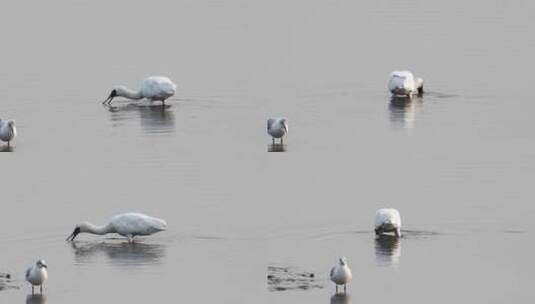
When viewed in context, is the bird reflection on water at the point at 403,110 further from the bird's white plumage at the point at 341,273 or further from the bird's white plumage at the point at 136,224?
the bird's white plumage at the point at 341,273

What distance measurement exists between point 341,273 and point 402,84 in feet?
80.0

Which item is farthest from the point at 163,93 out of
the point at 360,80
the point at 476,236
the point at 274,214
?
the point at 476,236

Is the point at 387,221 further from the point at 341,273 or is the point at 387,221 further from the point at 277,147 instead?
the point at 277,147

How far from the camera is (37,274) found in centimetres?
4169

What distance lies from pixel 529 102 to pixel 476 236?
65.6 ft

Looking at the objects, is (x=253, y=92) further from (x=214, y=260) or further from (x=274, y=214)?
(x=214, y=260)

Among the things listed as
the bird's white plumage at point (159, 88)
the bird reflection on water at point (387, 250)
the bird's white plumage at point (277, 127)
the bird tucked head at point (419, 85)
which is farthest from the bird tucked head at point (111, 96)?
the bird reflection on water at point (387, 250)

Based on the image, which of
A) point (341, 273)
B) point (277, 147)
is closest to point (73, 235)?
point (341, 273)

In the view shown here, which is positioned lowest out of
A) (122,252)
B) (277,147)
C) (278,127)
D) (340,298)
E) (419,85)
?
(340,298)

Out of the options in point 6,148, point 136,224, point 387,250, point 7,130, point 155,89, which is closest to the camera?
point 387,250

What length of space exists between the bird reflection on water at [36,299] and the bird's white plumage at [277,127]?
Answer: 15.2 m

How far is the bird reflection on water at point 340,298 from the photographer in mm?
41159

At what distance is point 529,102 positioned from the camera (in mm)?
66750

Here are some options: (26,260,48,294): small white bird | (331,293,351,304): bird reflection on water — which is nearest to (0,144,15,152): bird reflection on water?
(26,260,48,294): small white bird
